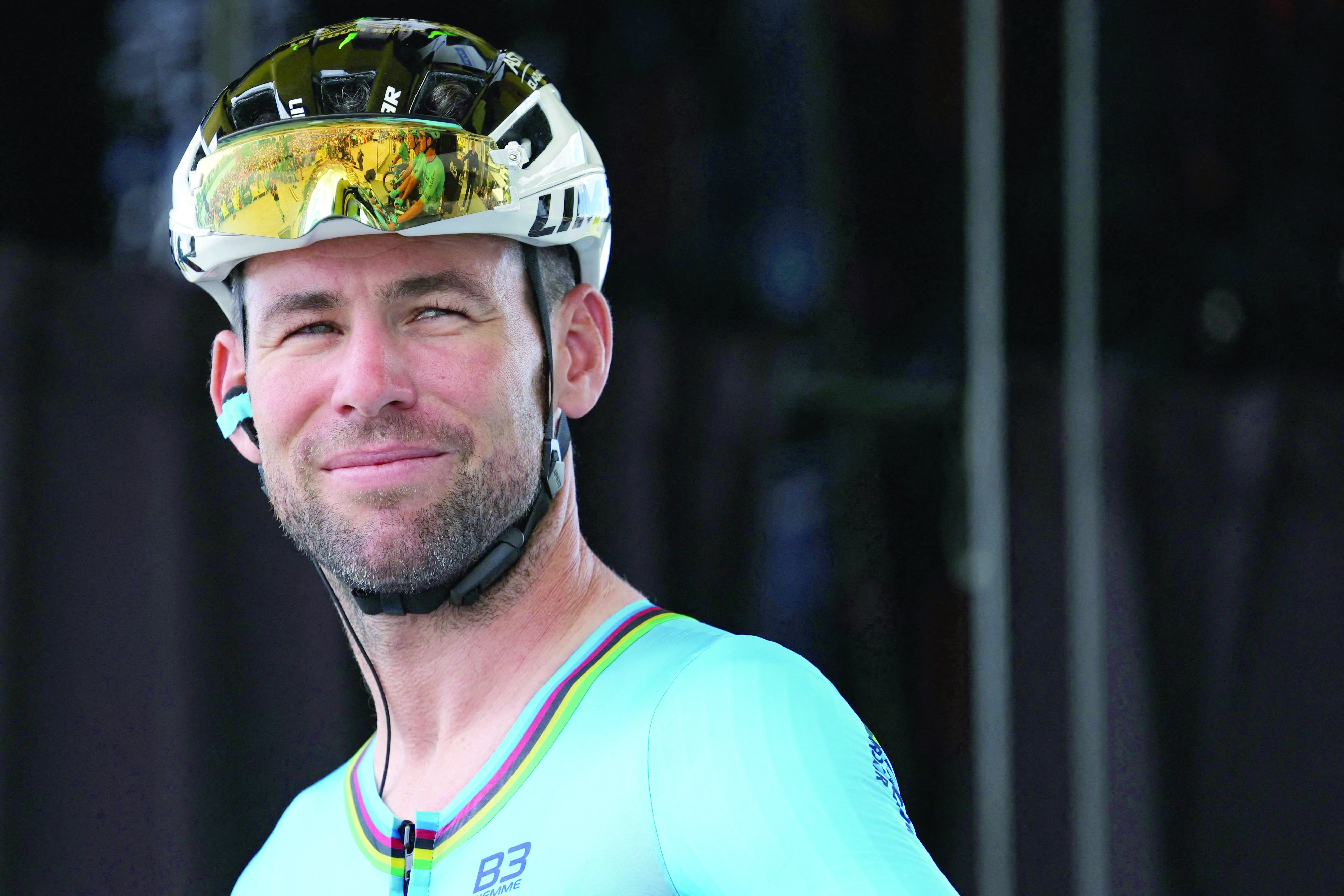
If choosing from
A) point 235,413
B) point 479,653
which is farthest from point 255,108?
point 479,653

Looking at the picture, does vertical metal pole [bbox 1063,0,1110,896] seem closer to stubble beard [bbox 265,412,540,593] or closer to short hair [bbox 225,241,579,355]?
short hair [bbox 225,241,579,355]

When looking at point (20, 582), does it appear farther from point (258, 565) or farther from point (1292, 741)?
point (1292, 741)

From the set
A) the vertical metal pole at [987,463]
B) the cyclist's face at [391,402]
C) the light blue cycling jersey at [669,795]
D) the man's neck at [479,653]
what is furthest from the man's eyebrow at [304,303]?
the vertical metal pole at [987,463]

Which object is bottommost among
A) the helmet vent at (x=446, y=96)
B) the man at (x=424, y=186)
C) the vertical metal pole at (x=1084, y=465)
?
the vertical metal pole at (x=1084, y=465)

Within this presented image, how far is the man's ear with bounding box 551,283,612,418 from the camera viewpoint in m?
1.47

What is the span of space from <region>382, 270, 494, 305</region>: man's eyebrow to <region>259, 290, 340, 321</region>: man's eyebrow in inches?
2.3

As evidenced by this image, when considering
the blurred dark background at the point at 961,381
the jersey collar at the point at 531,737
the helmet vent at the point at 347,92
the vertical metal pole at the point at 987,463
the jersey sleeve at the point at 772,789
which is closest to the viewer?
the jersey sleeve at the point at 772,789

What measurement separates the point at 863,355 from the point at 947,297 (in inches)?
11.7

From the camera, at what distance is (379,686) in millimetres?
1485

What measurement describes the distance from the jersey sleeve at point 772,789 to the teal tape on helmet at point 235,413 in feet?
2.09

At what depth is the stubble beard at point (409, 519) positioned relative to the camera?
1.30 meters

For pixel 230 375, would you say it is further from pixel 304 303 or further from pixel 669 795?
pixel 669 795

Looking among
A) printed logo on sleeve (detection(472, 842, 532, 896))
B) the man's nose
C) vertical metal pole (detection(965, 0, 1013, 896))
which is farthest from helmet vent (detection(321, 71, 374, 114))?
vertical metal pole (detection(965, 0, 1013, 896))

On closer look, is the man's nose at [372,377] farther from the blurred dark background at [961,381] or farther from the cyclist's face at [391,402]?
the blurred dark background at [961,381]
